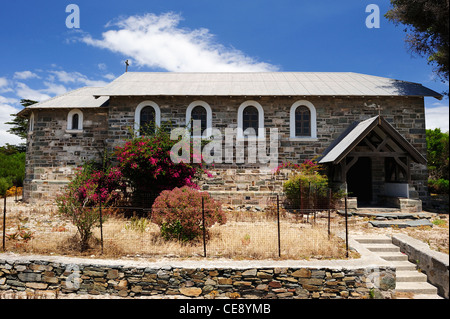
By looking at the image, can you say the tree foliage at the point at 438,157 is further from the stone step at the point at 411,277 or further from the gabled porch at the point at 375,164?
the stone step at the point at 411,277

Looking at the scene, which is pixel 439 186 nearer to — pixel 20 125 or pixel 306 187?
pixel 306 187

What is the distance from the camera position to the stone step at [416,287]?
635 centimetres

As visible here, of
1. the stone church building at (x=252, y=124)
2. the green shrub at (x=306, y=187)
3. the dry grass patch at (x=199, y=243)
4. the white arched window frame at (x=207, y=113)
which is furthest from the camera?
the white arched window frame at (x=207, y=113)

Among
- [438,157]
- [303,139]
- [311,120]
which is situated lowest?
[438,157]

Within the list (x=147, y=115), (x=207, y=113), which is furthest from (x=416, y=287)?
(x=147, y=115)

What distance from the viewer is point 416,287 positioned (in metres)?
6.46

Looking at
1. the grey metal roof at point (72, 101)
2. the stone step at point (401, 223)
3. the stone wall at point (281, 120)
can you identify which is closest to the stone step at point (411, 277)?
the stone step at point (401, 223)

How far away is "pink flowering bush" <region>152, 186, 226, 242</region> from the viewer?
26.2ft

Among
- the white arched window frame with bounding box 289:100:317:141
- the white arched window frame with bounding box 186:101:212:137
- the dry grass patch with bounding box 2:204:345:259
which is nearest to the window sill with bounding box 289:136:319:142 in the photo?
the white arched window frame with bounding box 289:100:317:141

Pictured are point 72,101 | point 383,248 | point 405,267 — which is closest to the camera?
point 405,267

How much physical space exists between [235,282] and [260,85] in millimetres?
12277

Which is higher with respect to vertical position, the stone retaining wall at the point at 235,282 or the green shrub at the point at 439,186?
the green shrub at the point at 439,186

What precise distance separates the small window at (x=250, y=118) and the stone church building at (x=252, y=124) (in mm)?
57
